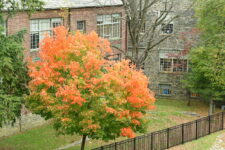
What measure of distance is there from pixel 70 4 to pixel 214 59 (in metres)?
11.3

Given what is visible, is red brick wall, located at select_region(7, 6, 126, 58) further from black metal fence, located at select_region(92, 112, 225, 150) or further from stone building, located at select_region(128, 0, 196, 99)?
black metal fence, located at select_region(92, 112, 225, 150)

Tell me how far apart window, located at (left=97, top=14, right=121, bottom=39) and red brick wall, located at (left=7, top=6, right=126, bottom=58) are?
55 centimetres

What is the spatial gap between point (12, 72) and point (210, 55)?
17.0 meters

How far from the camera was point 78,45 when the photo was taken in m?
19.0

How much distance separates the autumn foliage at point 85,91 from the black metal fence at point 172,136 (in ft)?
7.34

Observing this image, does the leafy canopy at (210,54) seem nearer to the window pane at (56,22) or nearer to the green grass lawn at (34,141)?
the window pane at (56,22)

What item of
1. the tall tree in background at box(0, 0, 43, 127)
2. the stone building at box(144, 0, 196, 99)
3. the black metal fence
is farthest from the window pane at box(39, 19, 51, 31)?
the stone building at box(144, 0, 196, 99)

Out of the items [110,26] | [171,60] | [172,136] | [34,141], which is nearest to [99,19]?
[110,26]

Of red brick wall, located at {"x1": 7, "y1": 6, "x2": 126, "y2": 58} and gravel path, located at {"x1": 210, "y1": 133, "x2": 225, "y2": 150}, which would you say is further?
red brick wall, located at {"x1": 7, "y1": 6, "x2": 126, "y2": 58}

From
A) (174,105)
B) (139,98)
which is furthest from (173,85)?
(139,98)

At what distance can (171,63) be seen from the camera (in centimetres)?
4172

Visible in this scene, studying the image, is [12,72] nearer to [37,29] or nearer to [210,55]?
[37,29]

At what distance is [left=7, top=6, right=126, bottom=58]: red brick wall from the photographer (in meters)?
27.6

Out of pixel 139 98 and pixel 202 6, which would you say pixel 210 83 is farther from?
pixel 139 98
